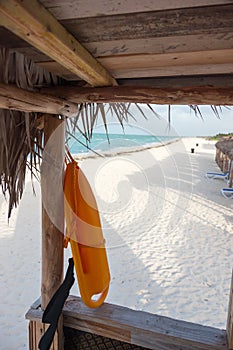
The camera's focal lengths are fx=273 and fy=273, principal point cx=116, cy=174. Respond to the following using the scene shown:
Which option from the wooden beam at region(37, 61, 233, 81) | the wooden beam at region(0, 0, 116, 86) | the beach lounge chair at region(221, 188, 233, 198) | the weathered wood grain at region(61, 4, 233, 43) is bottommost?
the beach lounge chair at region(221, 188, 233, 198)

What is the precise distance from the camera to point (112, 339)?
4.24 ft

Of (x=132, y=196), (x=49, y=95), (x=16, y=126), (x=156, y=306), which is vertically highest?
(x=49, y=95)

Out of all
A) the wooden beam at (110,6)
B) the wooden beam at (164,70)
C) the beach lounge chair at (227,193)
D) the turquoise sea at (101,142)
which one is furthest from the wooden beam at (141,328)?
the beach lounge chair at (227,193)

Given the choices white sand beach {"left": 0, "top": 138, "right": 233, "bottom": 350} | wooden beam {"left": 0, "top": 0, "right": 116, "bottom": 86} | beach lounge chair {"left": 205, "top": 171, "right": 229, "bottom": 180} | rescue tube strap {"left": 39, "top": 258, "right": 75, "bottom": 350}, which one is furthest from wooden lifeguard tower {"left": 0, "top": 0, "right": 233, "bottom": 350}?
beach lounge chair {"left": 205, "top": 171, "right": 229, "bottom": 180}

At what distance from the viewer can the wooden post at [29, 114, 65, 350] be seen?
1208mm

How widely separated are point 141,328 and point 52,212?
66cm

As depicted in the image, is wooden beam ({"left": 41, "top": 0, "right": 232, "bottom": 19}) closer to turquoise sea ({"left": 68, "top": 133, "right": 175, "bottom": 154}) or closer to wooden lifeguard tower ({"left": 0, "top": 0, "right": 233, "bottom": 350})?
wooden lifeguard tower ({"left": 0, "top": 0, "right": 233, "bottom": 350})

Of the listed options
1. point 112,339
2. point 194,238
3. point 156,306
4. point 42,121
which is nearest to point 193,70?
point 42,121

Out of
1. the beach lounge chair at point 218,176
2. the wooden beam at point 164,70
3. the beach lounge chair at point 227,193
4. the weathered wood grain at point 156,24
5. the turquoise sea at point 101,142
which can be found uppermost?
the weathered wood grain at point 156,24

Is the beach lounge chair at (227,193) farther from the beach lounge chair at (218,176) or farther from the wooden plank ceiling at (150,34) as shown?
the wooden plank ceiling at (150,34)

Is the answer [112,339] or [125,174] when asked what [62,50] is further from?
[125,174]

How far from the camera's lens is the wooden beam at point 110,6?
21.7 inches

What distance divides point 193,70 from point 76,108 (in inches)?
21.4

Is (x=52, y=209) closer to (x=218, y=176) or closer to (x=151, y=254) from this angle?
(x=151, y=254)
